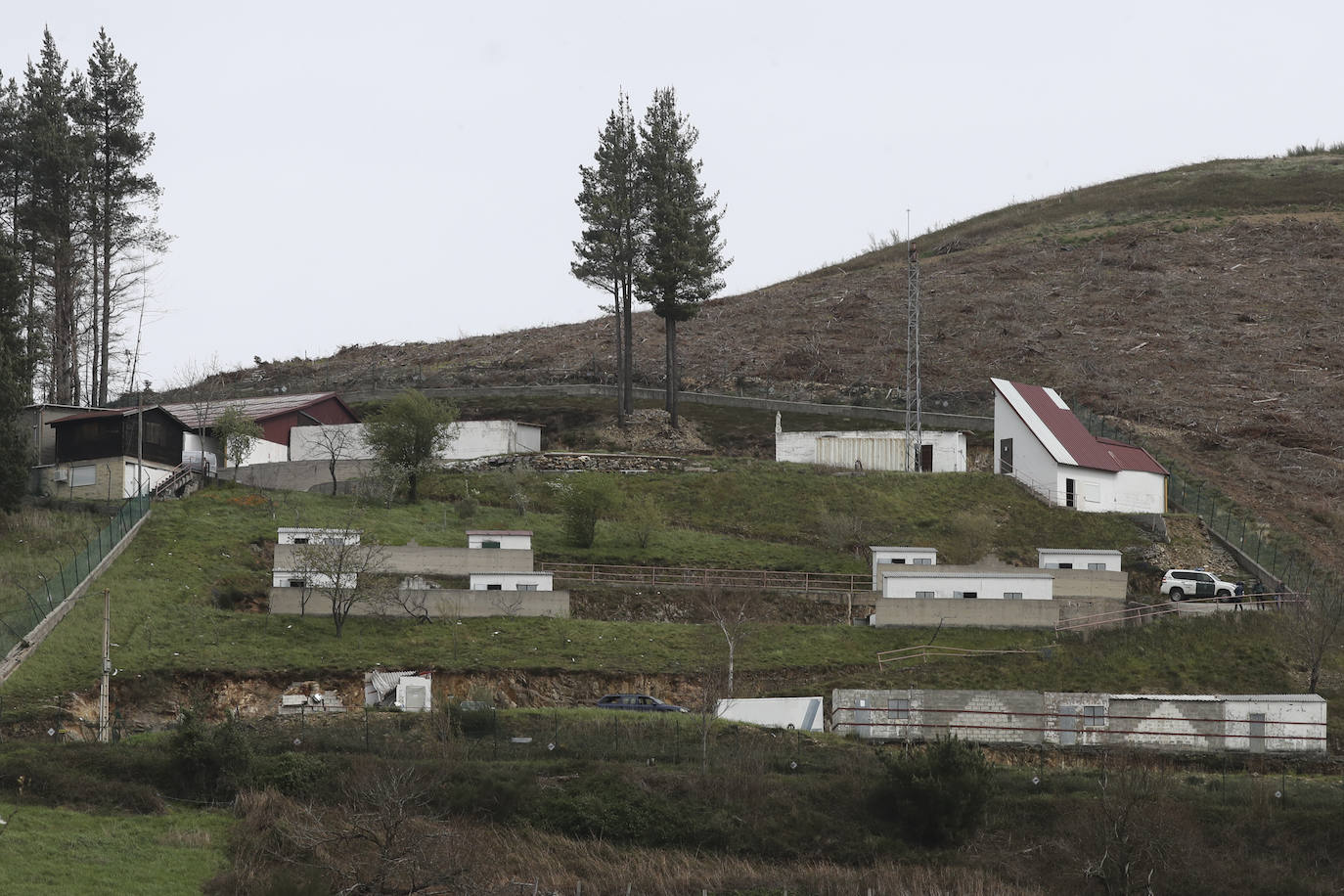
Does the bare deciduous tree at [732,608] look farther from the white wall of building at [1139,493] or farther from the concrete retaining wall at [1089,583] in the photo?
the white wall of building at [1139,493]

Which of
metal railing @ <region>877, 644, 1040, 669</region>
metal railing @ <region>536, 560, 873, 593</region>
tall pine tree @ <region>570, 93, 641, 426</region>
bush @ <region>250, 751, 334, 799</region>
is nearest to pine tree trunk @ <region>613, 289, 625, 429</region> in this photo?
tall pine tree @ <region>570, 93, 641, 426</region>

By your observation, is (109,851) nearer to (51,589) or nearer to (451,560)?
(51,589)

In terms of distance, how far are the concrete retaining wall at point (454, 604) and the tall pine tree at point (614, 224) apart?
24364mm

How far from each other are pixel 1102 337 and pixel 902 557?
44.2m

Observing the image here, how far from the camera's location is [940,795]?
36.9 m

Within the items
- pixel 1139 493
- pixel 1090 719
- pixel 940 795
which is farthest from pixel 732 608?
pixel 1139 493

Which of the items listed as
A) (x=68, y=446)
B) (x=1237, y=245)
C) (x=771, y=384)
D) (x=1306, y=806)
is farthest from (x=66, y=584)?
(x=1237, y=245)

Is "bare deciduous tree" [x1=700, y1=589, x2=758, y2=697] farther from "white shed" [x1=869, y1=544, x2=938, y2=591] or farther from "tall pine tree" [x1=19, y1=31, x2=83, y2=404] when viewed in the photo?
"tall pine tree" [x1=19, y1=31, x2=83, y2=404]

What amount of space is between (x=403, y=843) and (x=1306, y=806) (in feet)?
65.9

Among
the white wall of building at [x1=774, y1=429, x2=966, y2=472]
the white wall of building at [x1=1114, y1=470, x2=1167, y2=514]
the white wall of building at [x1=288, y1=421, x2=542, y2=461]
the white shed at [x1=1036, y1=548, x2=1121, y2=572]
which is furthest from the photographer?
the white wall of building at [x1=774, y1=429, x2=966, y2=472]

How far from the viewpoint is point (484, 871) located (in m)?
34.9

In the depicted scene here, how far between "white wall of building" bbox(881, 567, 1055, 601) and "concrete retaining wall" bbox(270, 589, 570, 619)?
10.6 m

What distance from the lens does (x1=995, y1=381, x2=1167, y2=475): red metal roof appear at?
209 feet

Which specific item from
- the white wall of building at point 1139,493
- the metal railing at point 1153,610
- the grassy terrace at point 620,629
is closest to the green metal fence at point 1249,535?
the metal railing at point 1153,610
